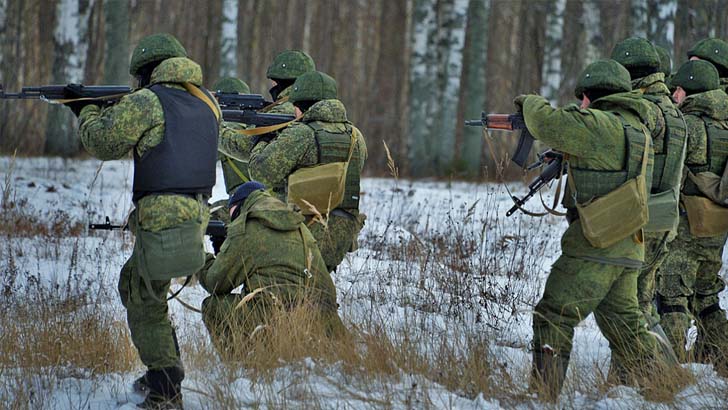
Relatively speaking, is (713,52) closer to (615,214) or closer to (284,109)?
(615,214)

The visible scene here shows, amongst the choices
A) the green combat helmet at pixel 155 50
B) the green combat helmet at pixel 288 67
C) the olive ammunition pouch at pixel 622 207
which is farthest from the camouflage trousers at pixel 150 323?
the green combat helmet at pixel 288 67

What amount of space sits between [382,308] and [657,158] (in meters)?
2.14

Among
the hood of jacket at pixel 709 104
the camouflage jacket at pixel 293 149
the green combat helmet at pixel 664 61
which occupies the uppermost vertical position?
the green combat helmet at pixel 664 61

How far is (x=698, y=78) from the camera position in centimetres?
671

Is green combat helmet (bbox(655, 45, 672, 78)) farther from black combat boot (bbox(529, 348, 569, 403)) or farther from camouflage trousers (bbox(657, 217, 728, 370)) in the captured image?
black combat boot (bbox(529, 348, 569, 403))

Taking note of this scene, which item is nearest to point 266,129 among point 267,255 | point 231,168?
point 231,168

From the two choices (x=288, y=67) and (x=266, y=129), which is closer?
(x=266, y=129)

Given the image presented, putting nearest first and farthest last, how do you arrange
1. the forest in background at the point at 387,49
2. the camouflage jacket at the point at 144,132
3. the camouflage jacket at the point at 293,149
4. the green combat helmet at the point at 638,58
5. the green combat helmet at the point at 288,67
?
the camouflage jacket at the point at 144,132
the green combat helmet at the point at 638,58
the camouflage jacket at the point at 293,149
the green combat helmet at the point at 288,67
the forest in background at the point at 387,49

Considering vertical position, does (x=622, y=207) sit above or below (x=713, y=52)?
below

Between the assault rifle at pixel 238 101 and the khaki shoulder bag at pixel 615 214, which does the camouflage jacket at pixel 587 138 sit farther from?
the assault rifle at pixel 238 101

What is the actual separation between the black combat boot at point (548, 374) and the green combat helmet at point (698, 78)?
2.54 m

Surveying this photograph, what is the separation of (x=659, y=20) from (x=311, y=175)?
9.04 m

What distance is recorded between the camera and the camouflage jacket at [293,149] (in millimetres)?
6820

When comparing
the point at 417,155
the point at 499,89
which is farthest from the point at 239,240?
the point at 499,89
